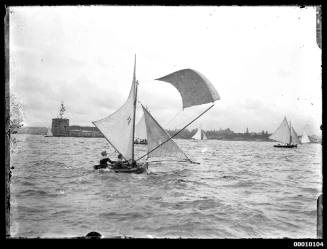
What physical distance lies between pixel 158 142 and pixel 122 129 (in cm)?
197

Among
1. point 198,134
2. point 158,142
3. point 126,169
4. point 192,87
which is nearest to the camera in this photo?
point 192,87

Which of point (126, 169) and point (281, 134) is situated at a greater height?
point (281, 134)

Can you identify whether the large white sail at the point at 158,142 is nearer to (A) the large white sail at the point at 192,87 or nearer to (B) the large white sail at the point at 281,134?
(A) the large white sail at the point at 192,87

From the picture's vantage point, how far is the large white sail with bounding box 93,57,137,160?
12359 mm

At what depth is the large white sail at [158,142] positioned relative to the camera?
1343cm

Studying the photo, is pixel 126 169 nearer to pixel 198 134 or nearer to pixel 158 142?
pixel 158 142

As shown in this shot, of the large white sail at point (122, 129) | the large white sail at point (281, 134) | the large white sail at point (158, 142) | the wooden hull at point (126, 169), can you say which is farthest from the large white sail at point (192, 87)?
the large white sail at point (281, 134)

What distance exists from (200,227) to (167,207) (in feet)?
5.92

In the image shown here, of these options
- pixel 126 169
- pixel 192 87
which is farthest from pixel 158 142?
pixel 192 87

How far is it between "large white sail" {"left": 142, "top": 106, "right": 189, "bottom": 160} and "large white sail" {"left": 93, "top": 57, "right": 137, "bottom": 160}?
1.09 metres

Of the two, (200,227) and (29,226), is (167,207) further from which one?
(29,226)

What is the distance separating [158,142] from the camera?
13484 mm
